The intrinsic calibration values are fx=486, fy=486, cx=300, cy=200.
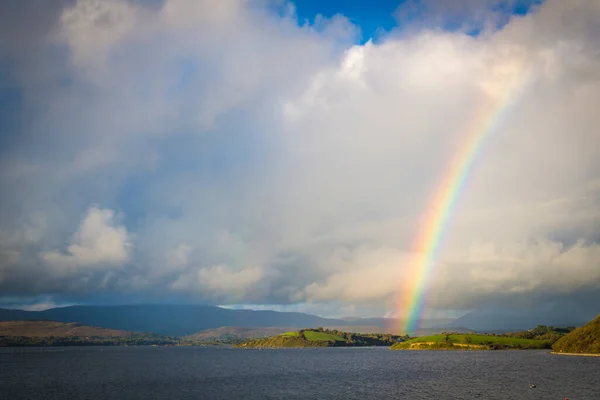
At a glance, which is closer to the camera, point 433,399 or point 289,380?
point 433,399

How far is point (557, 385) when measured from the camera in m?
142

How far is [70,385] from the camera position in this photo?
531 ft

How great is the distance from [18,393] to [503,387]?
14056 centimetres

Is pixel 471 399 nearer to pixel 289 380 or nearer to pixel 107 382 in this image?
pixel 289 380

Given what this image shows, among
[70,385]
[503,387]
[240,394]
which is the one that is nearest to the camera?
[240,394]

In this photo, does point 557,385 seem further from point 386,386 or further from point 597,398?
point 386,386

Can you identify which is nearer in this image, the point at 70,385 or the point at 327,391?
the point at 327,391

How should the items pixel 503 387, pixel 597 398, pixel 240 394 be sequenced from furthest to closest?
1. pixel 503 387
2. pixel 240 394
3. pixel 597 398

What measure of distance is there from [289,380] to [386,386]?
3859 centimetres

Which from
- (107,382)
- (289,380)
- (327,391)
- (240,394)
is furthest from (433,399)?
(107,382)

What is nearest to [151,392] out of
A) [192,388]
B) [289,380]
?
[192,388]

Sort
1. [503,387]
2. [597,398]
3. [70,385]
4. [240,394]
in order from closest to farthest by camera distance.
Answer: [597,398] → [240,394] → [503,387] → [70,385]

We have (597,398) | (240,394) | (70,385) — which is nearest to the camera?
(597,398)

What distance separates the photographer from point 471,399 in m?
116
